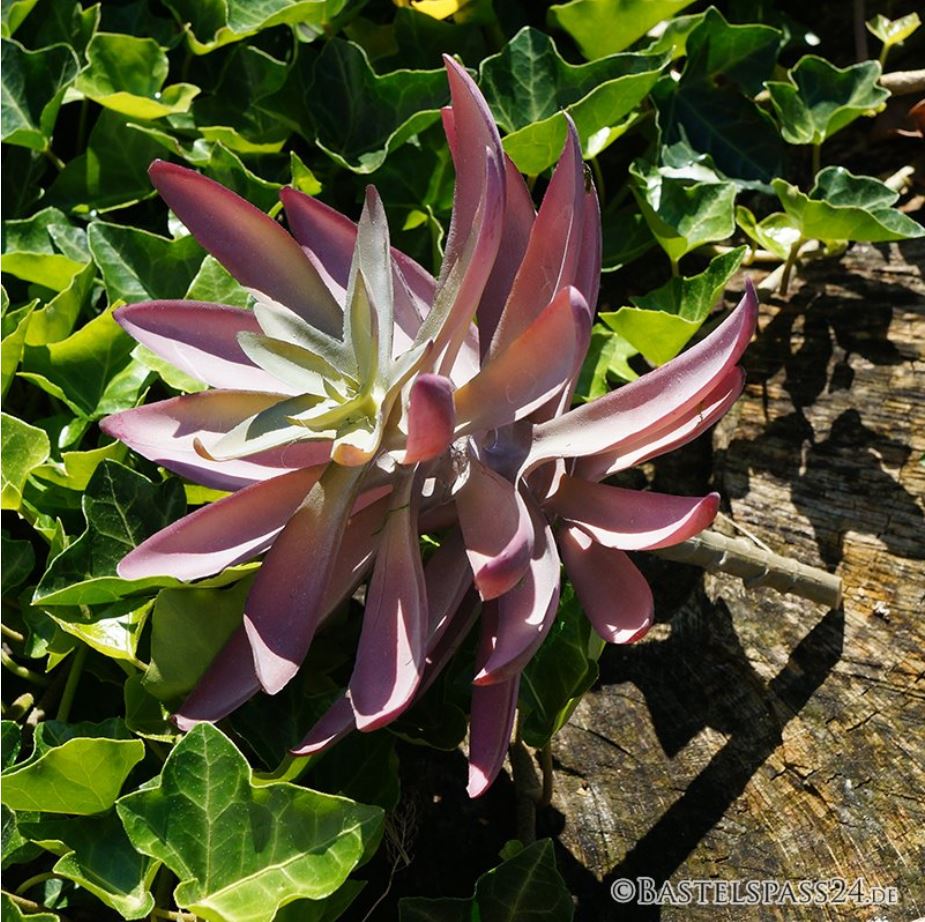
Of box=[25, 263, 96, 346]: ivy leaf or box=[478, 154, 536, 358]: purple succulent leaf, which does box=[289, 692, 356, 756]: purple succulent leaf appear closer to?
box=[478, 154, 536, 358]: purple succulent leaf

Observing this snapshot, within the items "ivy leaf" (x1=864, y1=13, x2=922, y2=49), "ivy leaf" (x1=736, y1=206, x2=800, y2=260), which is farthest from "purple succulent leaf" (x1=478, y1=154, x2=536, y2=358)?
"ivy leaf" (x1=864, y1=13, x2=922, y2=49)

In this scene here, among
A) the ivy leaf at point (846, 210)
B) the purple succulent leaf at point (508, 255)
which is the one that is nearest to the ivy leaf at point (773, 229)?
the ivy leaf at point (846, 210)

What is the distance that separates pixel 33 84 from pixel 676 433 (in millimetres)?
837

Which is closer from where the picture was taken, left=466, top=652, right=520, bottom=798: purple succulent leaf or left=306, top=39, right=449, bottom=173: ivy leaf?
left=466, top=652, right=520, bottom=798: purple succulent leaf

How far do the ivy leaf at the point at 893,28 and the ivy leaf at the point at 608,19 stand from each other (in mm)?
243

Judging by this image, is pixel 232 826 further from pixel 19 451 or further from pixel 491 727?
pixel 19 451

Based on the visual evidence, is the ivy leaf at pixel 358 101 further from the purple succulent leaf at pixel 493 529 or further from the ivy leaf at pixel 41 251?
the purple succulent leaf at pixel 493 529

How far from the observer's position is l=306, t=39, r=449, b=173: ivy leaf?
1144mm

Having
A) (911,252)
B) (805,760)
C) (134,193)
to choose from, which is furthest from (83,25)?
(805,760)

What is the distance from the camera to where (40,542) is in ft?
3.68

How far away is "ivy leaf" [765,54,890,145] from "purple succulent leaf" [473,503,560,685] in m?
0.62

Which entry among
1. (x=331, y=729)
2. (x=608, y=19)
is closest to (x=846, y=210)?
(x=608, y=19)

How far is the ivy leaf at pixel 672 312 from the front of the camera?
3.22 ft

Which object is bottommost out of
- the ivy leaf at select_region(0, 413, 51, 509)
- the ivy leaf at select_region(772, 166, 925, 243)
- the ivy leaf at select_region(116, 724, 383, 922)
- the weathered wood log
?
the weathered wood log
